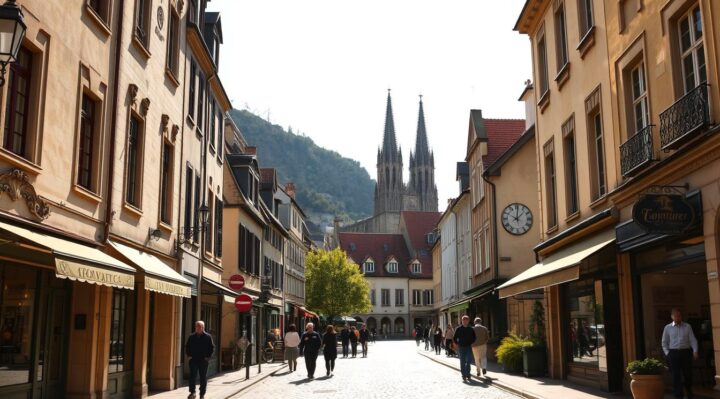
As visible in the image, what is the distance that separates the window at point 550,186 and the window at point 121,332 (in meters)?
11.9

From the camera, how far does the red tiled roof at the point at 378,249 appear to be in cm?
10150

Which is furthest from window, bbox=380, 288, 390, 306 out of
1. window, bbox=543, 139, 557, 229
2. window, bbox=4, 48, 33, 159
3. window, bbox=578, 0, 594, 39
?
window, bbox=4, 48, 33, 159

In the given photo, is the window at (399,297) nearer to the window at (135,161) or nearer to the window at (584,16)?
the window at (584,16)

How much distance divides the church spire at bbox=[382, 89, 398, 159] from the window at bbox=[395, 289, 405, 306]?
53947 millimetres

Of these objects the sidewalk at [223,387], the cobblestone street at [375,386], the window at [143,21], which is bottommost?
the cobblestone street at [375,386]

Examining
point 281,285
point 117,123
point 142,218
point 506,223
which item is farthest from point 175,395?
point 281,285

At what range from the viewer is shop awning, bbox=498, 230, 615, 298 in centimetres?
1538

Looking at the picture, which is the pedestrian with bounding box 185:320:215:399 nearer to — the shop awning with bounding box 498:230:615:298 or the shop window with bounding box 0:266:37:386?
the shop window with bounding box 0:266:37:386

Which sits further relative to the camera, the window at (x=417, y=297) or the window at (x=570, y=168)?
the window at (x=417, y=297)

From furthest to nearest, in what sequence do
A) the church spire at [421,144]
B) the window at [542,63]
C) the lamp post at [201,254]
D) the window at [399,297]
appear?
the church spire at [421,144]
the window at [399,297]
the window at [542,63]
the lamp post at [201,254]

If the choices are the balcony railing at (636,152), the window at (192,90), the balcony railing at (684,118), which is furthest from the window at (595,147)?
the window at (192,90)

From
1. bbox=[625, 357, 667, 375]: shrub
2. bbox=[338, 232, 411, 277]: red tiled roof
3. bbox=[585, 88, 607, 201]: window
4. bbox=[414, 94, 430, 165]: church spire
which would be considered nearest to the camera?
bbox=[625, 357, 667, 375]: shrub

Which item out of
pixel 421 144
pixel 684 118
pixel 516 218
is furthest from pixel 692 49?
pixel 421 144

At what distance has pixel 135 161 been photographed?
17.1 meters
